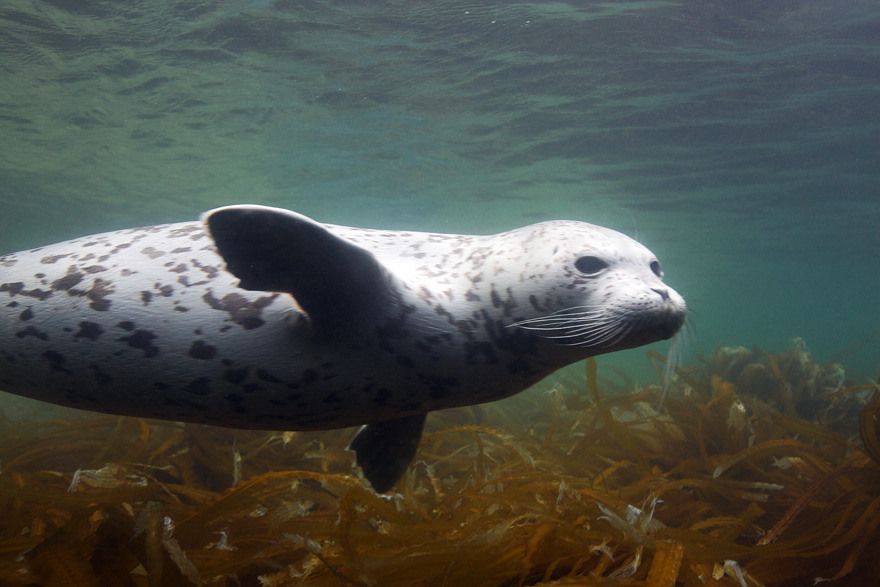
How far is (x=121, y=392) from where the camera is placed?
2.20 m

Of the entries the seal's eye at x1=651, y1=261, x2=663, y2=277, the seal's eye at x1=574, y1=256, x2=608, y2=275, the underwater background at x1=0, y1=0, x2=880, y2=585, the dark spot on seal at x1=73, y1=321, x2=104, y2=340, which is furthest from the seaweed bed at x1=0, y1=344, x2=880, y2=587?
the seal's eye at x1=574, y1=256, x2=608, y2=275

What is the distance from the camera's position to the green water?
991 cm

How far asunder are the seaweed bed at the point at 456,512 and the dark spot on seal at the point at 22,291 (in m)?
0.83

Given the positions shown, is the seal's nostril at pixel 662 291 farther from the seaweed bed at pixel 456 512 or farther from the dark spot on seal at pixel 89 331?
the dark spot on seal at pixel 89 331

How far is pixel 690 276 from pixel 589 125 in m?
29.2

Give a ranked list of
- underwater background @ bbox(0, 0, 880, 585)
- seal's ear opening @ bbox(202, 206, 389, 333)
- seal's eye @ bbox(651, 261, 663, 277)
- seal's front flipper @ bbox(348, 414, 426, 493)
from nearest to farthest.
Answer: seal's ear opening @ bbox(202, 206, 389, 333) → seal's eye @ bbox(651, 261, 663, 277) → seal's front flipper @ bbox(348, 414, 426, 493) → underwater background @ bbox(0, 0, 880, 585)

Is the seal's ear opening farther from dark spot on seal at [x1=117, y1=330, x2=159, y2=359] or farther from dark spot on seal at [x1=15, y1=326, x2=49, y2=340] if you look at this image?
dark spot on seal at [x1=15, y1=326, x2=49, y2=340]

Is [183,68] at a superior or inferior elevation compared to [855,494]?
superior

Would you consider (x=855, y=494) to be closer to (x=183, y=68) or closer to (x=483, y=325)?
(x=483, y=325)

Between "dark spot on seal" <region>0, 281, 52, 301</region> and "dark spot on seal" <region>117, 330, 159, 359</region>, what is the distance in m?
0.41

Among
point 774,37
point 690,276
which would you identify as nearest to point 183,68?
point 774,37

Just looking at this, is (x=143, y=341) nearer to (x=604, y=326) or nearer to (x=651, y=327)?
(x=604, y=326)

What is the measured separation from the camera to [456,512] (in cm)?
272

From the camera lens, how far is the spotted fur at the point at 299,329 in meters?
2.10
